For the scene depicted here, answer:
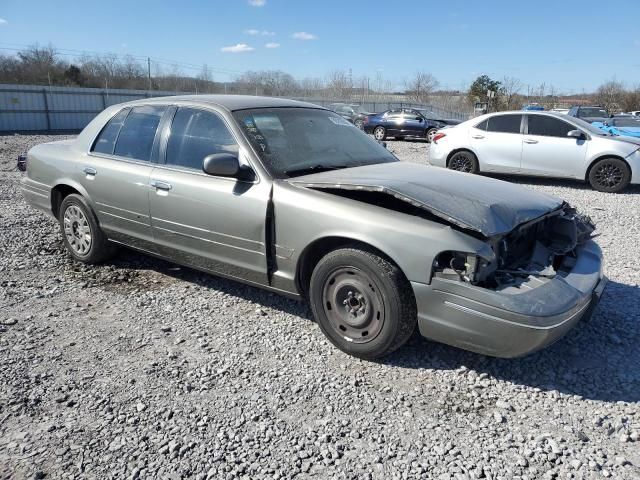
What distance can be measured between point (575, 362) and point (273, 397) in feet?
6.63

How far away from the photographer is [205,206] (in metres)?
3.88

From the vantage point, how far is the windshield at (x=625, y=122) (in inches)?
573

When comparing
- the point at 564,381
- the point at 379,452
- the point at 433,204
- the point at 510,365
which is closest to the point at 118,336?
the point at 379,452

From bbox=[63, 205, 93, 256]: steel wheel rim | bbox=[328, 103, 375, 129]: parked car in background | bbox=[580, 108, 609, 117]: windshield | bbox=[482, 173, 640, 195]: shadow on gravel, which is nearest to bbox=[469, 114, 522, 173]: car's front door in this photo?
bbox=[482, 173, 640, 195]: shadow on gravel

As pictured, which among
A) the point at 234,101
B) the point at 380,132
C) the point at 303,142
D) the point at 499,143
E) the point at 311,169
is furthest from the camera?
the point at 380,132

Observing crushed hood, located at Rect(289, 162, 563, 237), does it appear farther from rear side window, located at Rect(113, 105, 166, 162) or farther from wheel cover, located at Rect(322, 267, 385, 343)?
rear side window, located at Rect(113, 105, 166, 162)

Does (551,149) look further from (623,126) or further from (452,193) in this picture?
(452,193)

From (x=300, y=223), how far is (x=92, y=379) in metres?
1.63

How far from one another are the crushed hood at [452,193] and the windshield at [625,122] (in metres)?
13.2

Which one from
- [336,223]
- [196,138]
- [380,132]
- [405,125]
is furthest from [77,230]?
[380,132]

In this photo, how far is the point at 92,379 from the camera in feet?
10.4

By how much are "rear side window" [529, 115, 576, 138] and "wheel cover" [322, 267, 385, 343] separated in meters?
8.42

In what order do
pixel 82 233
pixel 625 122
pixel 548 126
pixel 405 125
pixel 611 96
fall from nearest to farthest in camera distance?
pixel 82 233 → pixel 548 126 → pixel 625 122 → pixel 405 125 → pixel 611 96

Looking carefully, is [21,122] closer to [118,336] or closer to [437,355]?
[118,336]
